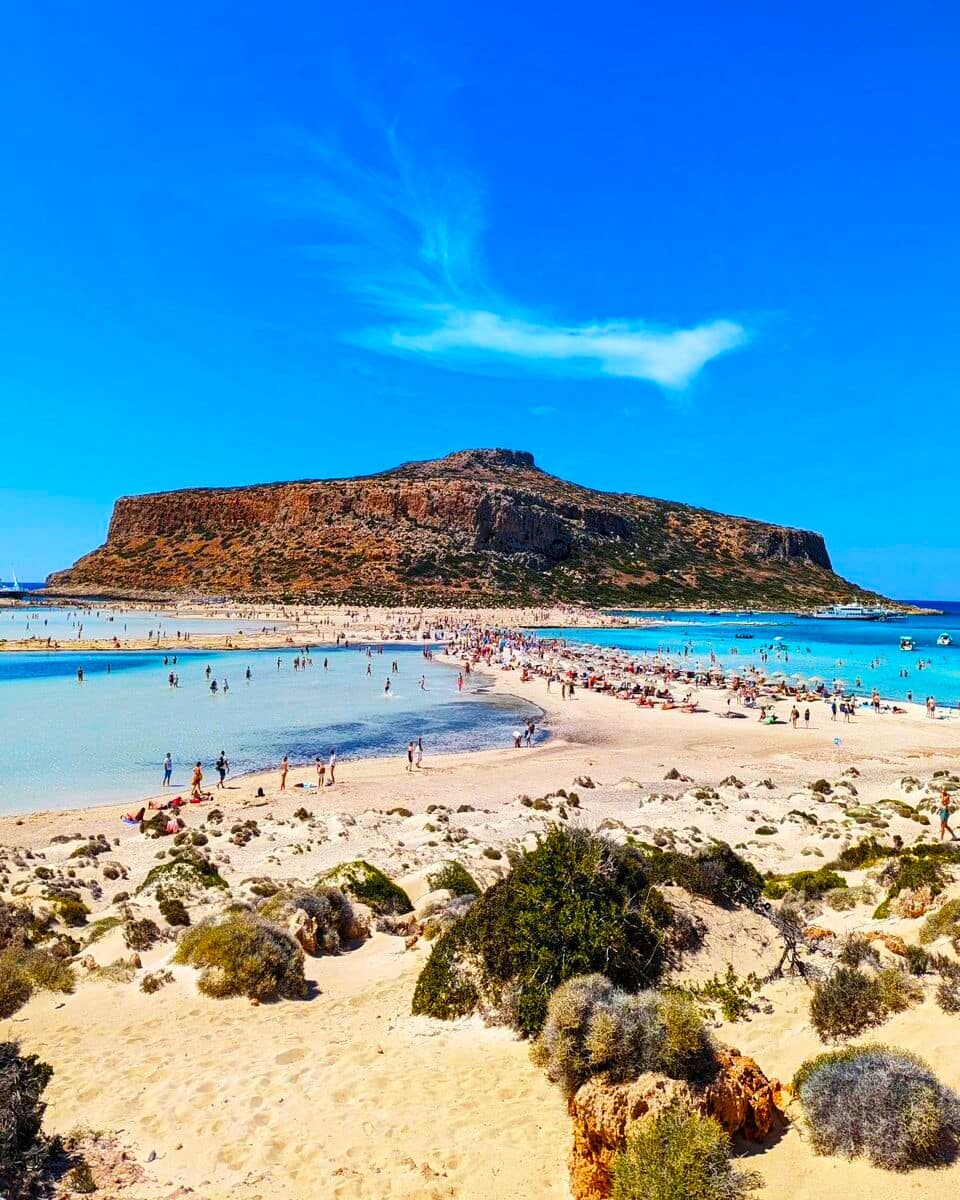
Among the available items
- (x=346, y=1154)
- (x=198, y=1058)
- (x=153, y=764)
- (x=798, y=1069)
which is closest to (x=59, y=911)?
(x=198, y=1058)

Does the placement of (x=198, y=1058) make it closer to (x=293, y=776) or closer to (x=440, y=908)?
(x=440, y=908)

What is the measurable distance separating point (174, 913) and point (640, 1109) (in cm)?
767

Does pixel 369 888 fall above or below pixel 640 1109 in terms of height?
below

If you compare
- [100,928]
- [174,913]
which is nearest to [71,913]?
[100,928]

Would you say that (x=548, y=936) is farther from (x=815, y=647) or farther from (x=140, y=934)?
(x=815, y=647)

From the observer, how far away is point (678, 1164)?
12.7ft

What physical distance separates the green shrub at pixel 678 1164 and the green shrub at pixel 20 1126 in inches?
142

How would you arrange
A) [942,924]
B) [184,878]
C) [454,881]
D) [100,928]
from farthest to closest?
[184,878] → [454,881] → [100,928] → [942,924]

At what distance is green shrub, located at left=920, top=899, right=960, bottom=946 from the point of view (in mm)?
7082

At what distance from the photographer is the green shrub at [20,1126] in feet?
14.7

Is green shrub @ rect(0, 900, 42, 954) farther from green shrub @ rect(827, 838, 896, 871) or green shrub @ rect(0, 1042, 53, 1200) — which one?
green shrub @ rect(827, 838, 896, 871)

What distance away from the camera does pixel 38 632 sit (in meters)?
64.6

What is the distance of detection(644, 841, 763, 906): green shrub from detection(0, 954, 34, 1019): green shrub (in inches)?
268

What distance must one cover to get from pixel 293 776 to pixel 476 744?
7.87 meters
